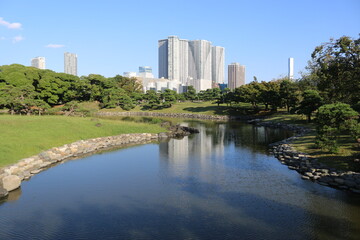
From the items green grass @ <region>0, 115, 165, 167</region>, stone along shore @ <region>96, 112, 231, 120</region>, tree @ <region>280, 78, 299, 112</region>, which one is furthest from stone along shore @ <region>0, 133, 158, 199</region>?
stone along shore @ <region>96, 112, 231, 120</region>

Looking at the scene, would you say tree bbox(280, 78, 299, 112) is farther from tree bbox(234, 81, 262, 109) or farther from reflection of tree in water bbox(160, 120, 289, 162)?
reflection of tree in water bbox(160, 120, 289, 162)

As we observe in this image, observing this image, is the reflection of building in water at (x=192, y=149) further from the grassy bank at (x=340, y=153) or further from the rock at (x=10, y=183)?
the rock at (x=10, y=183)

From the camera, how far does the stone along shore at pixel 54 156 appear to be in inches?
600

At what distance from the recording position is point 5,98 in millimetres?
37594

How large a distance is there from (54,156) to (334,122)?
68.1 ft

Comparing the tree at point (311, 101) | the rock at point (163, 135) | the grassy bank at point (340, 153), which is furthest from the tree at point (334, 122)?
the tree at point (311, 101)

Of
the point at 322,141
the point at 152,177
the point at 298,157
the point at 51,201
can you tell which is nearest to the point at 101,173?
the point at 152,177

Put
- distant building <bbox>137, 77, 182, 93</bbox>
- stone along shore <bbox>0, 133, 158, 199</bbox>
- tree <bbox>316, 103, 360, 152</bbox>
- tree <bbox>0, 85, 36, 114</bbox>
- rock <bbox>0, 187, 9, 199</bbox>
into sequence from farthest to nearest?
distant building <bbox>137, 77, 182, 93</bbox> → tree <bbox>0, 85, 36, 114</bbox> → tree <bbox>316, 103, 360, 152</bbox> → stone along shore <bbox>0, 133, 158, 199</bbox> → rock <bbox>0, 187, 9, 199</bbox>

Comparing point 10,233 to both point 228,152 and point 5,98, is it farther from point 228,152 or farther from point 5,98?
point 5,98

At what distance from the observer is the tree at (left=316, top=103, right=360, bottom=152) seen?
17.7 m

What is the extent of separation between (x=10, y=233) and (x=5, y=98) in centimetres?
3274

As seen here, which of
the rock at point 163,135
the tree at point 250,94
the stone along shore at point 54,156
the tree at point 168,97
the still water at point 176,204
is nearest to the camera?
the still water at point 176,204

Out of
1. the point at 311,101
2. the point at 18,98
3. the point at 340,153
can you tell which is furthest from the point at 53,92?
the point at 340,153

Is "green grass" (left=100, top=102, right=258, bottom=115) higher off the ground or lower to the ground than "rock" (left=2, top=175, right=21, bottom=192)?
higher
